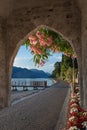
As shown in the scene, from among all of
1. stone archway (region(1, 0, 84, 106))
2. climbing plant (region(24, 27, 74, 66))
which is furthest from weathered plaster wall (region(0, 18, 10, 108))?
climbing plant (region(24, 27, 74, 66))

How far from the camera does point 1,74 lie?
10.3 m

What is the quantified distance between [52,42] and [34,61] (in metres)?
0.91

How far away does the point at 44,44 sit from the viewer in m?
11.3

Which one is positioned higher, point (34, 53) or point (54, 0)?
point (54, 0)

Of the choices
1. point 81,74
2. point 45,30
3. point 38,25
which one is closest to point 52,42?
point 45,30

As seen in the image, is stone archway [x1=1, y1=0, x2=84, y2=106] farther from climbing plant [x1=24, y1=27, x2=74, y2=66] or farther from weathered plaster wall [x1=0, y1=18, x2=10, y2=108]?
climbing plant [x1=24, y1=27, x2=74, y2=66]

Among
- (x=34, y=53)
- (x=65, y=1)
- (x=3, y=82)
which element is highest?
(x=65, y=1)

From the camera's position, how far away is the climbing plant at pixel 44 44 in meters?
11.3

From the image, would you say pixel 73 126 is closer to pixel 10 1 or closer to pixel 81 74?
pixel 81 74

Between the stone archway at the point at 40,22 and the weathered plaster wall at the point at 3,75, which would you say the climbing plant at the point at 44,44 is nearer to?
the stone archway at the point at 40,22

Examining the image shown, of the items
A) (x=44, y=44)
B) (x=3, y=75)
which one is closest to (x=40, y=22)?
(x=44, y=44)

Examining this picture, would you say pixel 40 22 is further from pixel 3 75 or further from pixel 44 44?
pixel 3 75

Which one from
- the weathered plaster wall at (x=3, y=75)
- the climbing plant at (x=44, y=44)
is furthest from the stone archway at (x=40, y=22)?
the climbing plant at (x=44, y=44)

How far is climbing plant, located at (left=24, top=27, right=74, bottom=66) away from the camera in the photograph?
37.1ft
